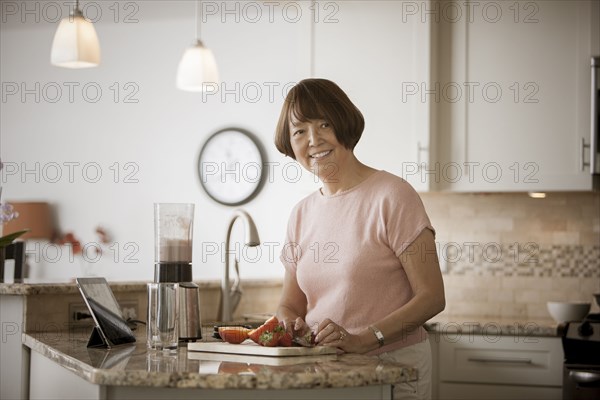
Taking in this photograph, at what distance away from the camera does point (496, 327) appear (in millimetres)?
3467

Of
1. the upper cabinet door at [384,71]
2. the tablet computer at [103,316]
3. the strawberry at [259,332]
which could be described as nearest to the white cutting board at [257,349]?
the strawberry at [259,332]

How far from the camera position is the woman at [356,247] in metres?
2.02

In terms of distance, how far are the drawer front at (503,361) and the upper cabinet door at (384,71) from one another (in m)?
0.78

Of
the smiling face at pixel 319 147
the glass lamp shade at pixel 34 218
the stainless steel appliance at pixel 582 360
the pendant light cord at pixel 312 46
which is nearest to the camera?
the smiling face at pixel 319 147

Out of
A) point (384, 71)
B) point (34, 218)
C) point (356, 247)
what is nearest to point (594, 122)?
point (384, 71)

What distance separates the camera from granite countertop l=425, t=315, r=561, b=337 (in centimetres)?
341

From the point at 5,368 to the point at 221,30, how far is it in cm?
323

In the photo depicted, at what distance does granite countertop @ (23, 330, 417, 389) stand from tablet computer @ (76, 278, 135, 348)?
0.86 ft

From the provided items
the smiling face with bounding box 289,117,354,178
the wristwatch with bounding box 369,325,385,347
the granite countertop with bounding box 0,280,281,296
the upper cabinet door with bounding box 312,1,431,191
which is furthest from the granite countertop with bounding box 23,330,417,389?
the upper cabinet door with bounding box 312,1,431,191

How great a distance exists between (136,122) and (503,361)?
10.5ft

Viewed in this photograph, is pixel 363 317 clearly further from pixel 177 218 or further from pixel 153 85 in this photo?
pixel 153 85

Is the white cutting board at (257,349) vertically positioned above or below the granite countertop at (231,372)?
above

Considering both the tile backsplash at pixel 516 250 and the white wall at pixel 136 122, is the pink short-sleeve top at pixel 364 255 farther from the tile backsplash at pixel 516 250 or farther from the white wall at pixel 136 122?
the white wall at pixel 136 122

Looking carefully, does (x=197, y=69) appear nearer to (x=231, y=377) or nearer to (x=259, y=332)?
(x=259, y=332)
